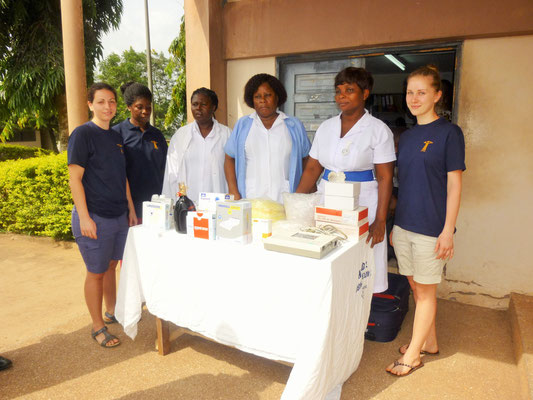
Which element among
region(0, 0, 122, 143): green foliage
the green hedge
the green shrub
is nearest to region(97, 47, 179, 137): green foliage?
the green shrub

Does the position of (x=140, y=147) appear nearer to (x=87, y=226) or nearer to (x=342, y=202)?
(x=87, y=226)

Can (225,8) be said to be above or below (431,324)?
above

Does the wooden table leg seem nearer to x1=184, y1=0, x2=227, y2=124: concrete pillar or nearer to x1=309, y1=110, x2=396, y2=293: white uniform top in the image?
x1=309, y1=110, x2=396, y2=293: white uniform top

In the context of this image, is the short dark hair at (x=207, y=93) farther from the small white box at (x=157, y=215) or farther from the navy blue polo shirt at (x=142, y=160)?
the small white box at (x=157, y=215)

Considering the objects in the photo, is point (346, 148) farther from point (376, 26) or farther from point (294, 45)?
point (294, 45)

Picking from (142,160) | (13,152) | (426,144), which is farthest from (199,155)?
(13,152)

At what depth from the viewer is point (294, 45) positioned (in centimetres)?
409

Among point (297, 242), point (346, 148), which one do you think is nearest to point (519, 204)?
point (346, 148)

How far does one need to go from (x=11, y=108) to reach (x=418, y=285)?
13393 mm

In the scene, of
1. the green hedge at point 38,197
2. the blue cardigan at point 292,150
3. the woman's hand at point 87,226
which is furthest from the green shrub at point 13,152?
the blue cardigan at point 292,150

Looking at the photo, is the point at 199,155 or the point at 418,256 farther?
the point at 199,155

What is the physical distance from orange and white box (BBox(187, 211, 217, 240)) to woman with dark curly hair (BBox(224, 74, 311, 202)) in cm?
76

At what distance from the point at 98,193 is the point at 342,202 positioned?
5.54 ft

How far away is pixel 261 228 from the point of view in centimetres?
225
